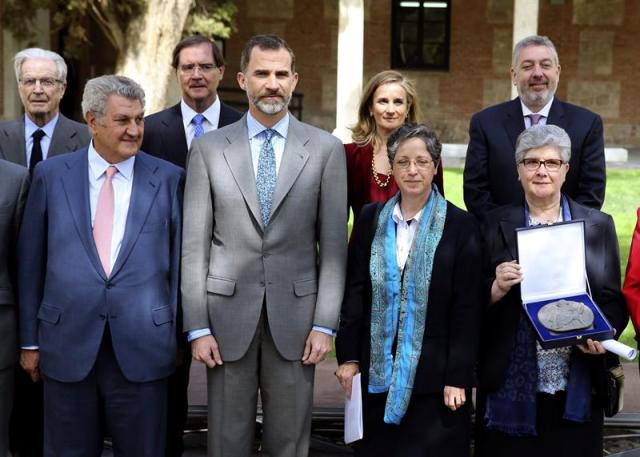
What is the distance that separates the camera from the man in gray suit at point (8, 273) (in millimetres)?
4500

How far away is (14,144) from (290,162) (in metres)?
1.70

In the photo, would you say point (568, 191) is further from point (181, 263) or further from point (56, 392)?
point (56, 392)

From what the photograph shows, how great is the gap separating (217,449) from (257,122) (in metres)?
1.52

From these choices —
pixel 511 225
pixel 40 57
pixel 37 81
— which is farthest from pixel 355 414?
pixel 40 57

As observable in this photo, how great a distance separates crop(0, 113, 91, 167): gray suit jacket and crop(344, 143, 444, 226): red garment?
1.45 meters

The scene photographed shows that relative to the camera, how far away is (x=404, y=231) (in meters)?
4.44

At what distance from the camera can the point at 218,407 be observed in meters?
4.50

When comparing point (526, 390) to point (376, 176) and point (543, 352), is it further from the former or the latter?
point (376, 176)

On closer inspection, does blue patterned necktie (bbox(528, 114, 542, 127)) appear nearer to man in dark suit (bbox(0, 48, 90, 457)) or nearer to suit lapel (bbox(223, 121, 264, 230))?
suit lapel (bbox(223, 121, 264, 230))

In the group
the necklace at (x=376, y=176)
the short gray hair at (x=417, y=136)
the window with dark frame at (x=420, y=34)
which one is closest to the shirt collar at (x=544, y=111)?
the necklace at (x=376, y=176)

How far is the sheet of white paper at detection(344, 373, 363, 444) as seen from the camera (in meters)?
4.39

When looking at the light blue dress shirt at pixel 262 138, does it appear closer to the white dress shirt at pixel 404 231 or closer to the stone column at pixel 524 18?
the white dress shirt at pixel 404 231

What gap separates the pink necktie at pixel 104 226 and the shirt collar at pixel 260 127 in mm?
696

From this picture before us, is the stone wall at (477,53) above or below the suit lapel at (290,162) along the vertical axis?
above
